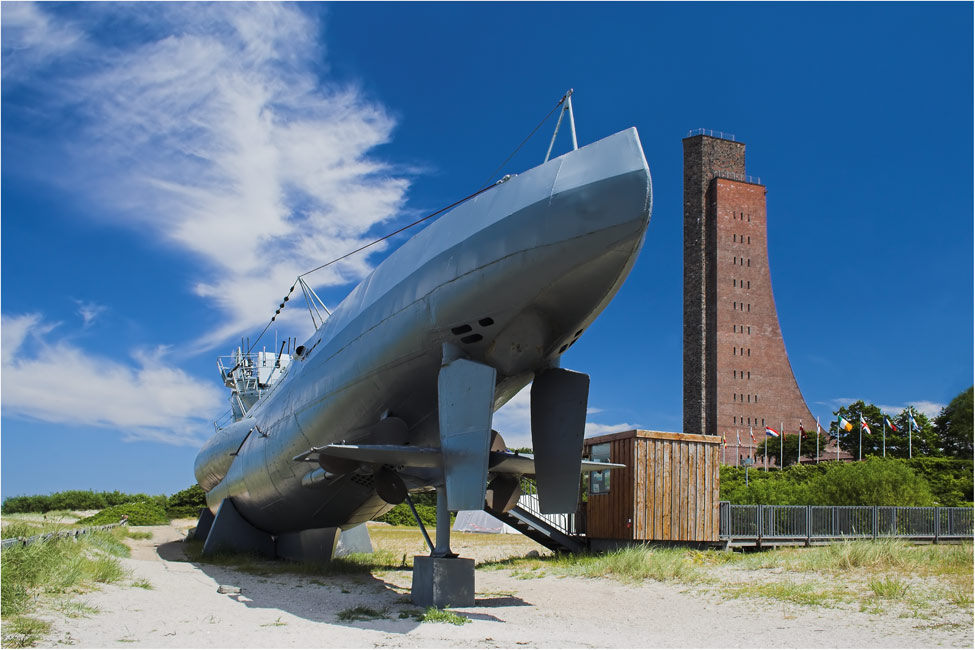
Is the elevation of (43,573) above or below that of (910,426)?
below

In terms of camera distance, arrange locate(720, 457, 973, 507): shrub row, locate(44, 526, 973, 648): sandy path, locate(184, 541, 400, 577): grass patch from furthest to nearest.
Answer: locate(720, 457, 973, 507): shrub row < locate(184, 541, 400, 577): grass patch < locate(44, 526, 973, 648): sandy path

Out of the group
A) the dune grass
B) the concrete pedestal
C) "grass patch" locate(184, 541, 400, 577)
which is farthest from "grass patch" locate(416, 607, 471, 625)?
"grass patch" locate(184, 541, 400, 577)

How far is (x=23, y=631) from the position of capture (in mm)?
7762

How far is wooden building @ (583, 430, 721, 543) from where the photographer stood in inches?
771

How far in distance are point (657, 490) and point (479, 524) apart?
17.7m

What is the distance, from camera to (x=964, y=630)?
30.8ft

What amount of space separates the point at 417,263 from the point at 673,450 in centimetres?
1057

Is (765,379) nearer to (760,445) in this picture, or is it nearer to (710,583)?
(760,445)

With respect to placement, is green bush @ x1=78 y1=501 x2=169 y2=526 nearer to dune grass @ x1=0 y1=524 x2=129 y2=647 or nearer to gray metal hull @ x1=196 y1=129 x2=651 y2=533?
gray metal hull @ x1=196 y1=129 x2=651 y2=533

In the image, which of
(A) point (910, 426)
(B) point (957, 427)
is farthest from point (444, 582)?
(B) point (957, 427)

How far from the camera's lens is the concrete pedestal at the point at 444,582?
11.1 metres

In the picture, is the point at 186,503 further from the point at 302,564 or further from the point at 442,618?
the point at 442,618

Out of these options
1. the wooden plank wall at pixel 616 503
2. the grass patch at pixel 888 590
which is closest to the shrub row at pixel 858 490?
the wooden plank wall at pixel 616 503

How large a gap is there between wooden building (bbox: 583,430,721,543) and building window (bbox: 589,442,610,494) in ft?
0.09
